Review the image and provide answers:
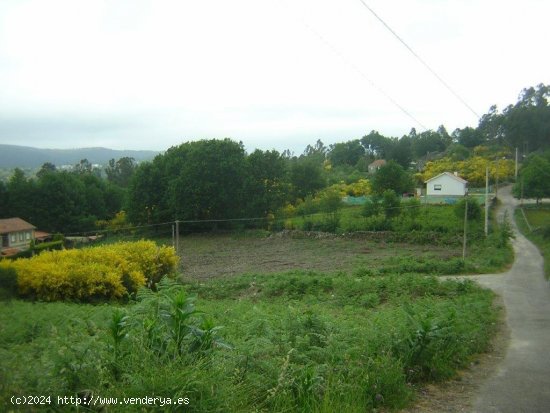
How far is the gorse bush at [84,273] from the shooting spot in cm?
1441

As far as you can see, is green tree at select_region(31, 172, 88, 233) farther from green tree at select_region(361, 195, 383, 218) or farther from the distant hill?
green tree at select_region(361, 195, 383, 218)

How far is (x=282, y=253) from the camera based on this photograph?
2973 cm

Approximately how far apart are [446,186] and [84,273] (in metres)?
29.0

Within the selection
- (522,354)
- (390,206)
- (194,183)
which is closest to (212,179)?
(194,183)

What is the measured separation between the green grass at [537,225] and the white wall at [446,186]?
4.64 meters

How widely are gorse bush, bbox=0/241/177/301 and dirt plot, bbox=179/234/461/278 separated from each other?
A: 5.10m

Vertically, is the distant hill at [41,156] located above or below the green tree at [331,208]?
Result: above

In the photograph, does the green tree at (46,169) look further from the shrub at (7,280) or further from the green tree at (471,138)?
the green tree at (471,138)

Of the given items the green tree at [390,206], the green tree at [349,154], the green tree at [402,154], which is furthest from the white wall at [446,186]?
the green tree at [349,154]

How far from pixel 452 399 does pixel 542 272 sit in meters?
17.6

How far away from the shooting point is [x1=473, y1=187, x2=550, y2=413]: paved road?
211 inches

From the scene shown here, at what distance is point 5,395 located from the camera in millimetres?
3055

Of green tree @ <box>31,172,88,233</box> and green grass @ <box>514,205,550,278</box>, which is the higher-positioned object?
green tree @ <box>31,172,88,233</box>

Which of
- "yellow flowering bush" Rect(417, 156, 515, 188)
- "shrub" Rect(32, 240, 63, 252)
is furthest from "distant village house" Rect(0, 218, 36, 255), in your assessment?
"yellow flowering bush" Rect(417, 156, 515, 188)
